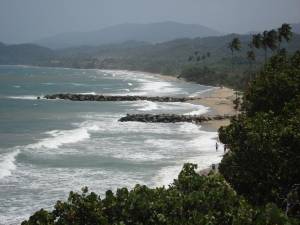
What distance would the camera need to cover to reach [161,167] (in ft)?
114

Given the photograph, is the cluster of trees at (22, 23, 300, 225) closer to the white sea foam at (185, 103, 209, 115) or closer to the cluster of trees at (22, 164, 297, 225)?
the cluster of trees at (22, 164, 297, 225)

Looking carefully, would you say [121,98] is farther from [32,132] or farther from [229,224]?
[229,224]

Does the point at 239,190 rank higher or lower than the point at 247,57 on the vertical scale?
lower

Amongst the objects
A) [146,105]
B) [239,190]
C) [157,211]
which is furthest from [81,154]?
[146,105]

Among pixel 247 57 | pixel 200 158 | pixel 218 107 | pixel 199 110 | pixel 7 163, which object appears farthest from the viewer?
pixel 247 57

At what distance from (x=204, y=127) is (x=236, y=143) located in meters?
32.5

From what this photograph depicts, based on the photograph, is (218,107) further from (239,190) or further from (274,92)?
(239,190)

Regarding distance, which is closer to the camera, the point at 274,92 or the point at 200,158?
the point at 274,92

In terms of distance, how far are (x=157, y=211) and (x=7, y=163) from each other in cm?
2515

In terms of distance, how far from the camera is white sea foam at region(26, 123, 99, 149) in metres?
43.3

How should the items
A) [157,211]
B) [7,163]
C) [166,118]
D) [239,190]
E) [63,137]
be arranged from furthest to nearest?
[166,118] → [63,137] → [7,163] → [239,190] → [157,211]

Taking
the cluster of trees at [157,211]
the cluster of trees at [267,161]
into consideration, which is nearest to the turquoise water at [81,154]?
the cluster of trees at [267,161]

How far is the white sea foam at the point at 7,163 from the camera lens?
3366 cm

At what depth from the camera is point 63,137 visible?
47125mm
